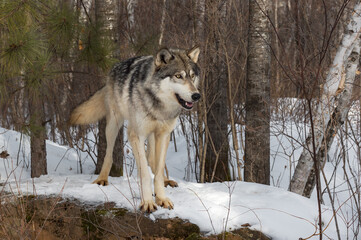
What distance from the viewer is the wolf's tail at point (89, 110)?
468 cm

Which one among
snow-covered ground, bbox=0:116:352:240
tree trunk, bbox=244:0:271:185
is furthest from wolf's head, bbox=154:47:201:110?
tree trunk, bbox=244:0:271:185

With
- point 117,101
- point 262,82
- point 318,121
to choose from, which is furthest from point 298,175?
point 117,101

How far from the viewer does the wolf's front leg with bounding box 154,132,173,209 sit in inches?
137

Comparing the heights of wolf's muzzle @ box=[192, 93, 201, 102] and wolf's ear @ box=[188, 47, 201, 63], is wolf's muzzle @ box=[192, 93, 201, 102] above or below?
below

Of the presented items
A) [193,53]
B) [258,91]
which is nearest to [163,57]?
[193,53]

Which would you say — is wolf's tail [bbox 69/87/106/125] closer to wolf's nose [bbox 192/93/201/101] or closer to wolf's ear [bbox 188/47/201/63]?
wolf's ear [bbox 188/47/201/63]

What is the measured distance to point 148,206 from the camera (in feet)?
11.0

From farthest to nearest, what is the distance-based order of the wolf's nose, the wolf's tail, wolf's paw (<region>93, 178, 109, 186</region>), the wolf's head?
the wolf's tail, wolf's paw (<region>93, 178, 109, 186</region>), the wolf's head, the wolf's nose

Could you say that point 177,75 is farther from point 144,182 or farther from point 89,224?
point 89,224

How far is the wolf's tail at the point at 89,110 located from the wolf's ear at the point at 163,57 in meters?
1.29

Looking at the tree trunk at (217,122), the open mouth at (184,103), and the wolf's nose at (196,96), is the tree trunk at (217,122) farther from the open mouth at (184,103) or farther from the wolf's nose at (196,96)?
the wolf's nose at (196,96)

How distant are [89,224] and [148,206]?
53 cm

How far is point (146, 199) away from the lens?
132 inches

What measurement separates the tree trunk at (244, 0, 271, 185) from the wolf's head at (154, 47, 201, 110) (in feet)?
6.29
